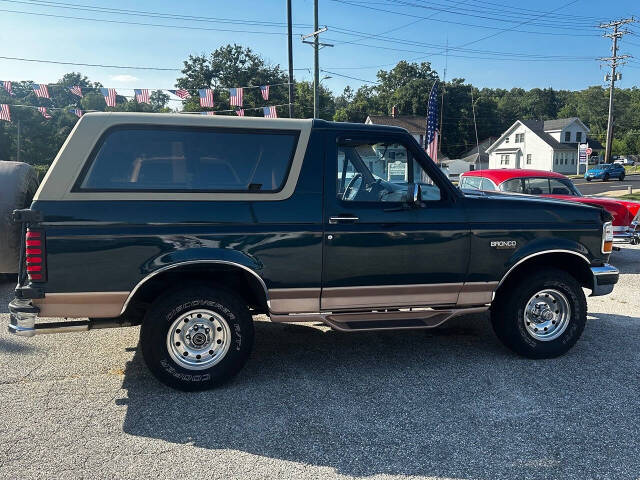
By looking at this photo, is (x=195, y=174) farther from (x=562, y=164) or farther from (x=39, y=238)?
(x=562, y=164)

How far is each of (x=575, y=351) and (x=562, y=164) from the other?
65.7 meters

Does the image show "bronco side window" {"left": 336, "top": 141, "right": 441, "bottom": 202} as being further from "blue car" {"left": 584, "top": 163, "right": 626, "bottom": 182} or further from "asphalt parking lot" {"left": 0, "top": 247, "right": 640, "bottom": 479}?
"blue car" {"left": 584, "top": 163, "right": 626, "bottom": 182}

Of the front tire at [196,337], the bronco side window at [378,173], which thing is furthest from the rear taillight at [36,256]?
the bronco side window at [378,173]

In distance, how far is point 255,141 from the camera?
161 inches

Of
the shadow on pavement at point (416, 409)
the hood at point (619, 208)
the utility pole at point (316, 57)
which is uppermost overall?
the utility pole at point (316, 57)

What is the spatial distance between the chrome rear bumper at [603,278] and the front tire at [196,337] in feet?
10.8

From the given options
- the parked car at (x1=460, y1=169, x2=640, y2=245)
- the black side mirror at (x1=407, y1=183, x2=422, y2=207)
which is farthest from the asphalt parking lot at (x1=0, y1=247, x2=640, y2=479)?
the parked car at (x1=460, y1=169, x2=640, y2=245)

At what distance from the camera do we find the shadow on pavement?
313cm

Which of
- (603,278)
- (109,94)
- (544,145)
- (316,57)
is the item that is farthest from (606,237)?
(544,145)

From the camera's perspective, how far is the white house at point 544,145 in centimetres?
6234

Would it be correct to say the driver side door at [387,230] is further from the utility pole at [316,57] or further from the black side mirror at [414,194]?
the utility pole at [316,57]

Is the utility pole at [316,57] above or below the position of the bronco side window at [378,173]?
above

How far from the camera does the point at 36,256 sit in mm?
3572

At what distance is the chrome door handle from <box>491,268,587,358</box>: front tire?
1736 millimetres
